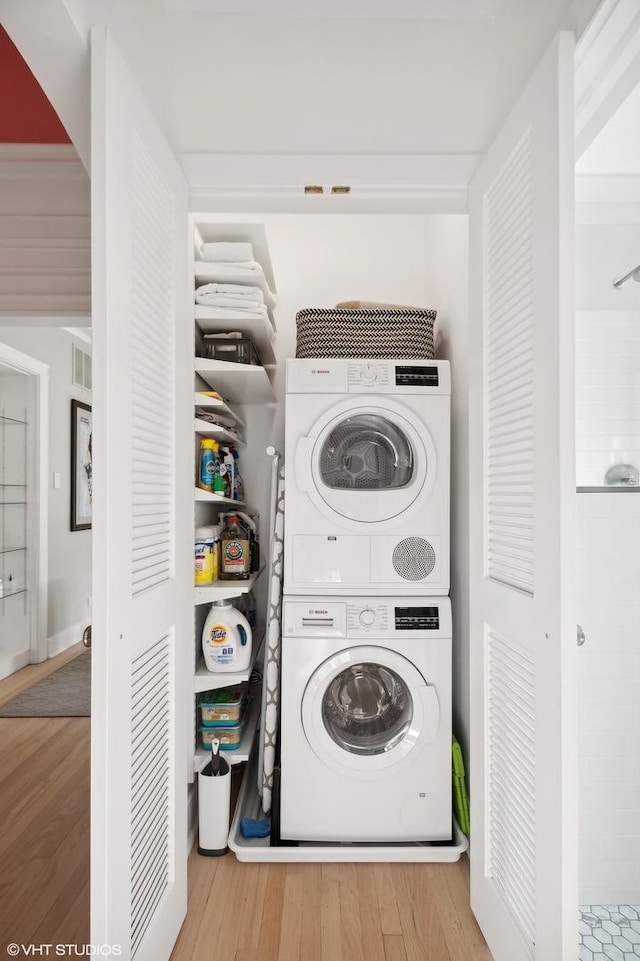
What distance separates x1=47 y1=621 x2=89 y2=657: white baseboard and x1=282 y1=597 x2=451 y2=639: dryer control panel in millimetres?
3081

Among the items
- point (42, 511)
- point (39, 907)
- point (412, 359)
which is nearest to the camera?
point (39, 907)

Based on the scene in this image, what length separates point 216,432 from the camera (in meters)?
2.33

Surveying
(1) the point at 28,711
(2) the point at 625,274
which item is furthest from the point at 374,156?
(1) the point at 28,711

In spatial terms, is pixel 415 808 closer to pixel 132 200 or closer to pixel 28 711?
pixel 132 200

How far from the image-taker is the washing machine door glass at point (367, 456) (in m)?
2.22

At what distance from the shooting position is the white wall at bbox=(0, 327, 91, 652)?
451cm

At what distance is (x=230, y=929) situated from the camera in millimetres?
1685

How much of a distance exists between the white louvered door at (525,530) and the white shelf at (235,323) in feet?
2.84

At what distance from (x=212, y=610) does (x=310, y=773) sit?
0.66 metres

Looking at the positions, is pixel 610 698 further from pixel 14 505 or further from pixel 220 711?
pixel 14 505

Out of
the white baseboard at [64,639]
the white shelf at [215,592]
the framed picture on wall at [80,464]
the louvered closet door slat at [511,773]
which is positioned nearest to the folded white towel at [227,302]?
the white shelf at [215,592]

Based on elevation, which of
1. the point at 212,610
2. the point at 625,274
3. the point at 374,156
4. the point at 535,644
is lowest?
the point at 212,610

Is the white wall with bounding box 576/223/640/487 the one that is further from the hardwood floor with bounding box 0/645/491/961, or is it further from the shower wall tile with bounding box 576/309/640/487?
the hardwood floor with bounding box 0/645/491/961

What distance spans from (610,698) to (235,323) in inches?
68.9
